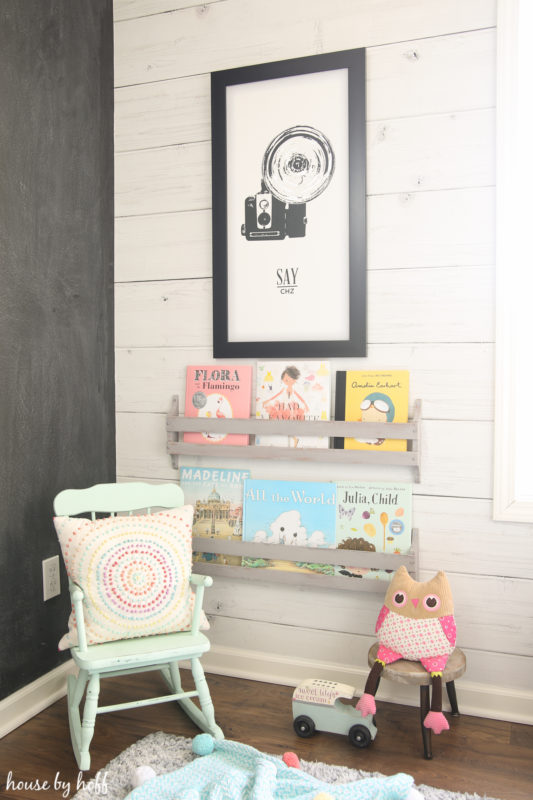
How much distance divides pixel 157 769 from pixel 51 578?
0.70 meters

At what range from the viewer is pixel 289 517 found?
2252 millimetres

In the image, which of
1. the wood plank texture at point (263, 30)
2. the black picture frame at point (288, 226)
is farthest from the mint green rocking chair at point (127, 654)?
the wood plank texture at point (263, 30)

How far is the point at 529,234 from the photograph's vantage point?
2.02 metres

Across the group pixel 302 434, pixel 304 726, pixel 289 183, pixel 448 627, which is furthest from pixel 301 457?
pixel 289 183

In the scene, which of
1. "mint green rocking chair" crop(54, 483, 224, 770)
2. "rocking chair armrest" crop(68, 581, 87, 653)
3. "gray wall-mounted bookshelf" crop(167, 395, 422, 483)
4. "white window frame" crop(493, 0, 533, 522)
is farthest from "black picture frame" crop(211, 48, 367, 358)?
"rocking chair armrest" crop(68, 581, 87, 653)

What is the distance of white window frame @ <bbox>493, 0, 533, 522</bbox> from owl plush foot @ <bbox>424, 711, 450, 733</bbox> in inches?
23.5

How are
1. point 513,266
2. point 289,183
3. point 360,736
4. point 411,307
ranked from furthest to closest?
point 289,183
point 411,307
point 513,266
point 360,736

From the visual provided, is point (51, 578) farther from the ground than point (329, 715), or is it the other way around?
point (51, 578)

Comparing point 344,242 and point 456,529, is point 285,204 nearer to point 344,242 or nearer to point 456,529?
point 344,242

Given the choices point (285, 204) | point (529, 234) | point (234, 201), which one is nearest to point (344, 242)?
point (285, 204)

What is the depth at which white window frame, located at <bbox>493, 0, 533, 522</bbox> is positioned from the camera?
1.98m

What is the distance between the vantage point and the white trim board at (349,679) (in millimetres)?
2051

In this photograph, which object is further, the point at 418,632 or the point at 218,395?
the point at 218,395

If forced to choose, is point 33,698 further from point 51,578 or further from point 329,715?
point 329,715
